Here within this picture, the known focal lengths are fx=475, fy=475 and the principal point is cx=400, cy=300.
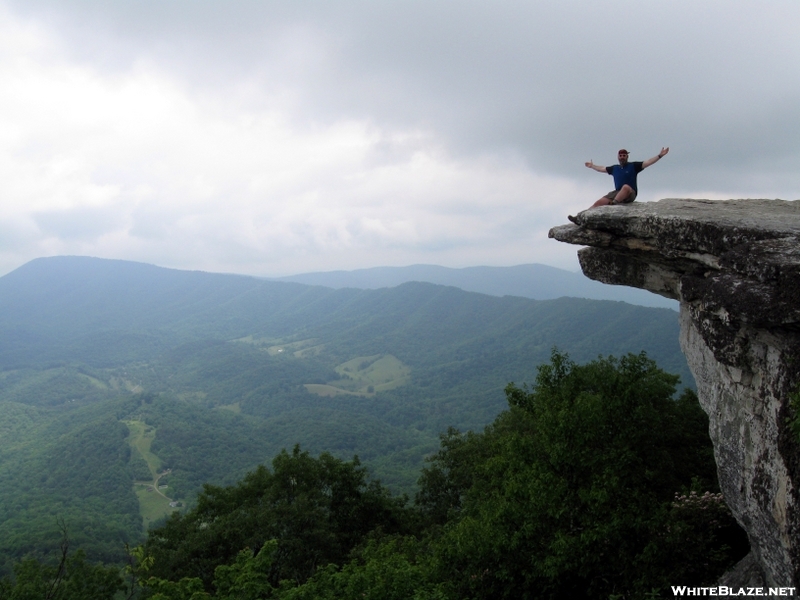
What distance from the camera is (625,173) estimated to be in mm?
13203

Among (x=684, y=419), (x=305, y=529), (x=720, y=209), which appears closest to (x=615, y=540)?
(x=720, y=209)

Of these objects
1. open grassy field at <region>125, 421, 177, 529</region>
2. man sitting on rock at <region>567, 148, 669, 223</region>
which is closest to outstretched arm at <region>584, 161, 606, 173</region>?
man sitting on rock at <region>567, 148, 669, 223</region>

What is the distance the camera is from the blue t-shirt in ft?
43.0

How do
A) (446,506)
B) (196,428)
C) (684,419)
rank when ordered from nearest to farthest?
(684,419)
(446,506)
(196,428)

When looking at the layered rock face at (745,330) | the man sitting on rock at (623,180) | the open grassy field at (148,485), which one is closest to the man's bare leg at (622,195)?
the man sitting on rock at (623,180)

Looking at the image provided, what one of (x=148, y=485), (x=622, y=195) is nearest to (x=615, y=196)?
(x=622, y=195)

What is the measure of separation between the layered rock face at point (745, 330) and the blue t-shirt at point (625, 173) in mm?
1295

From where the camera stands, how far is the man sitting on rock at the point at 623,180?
13.0 m

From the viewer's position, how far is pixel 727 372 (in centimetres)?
1023

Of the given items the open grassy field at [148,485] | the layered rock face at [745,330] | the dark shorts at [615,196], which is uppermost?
the dark shorts at [615,196]

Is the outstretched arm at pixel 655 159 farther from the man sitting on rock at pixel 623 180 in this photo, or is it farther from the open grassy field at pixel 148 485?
the open grassy field at pixel 148 485

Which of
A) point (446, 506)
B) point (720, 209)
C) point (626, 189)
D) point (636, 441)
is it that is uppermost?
Result: point (626, 189)

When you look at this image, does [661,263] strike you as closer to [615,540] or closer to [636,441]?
[636,441]

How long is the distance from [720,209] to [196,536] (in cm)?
2638
